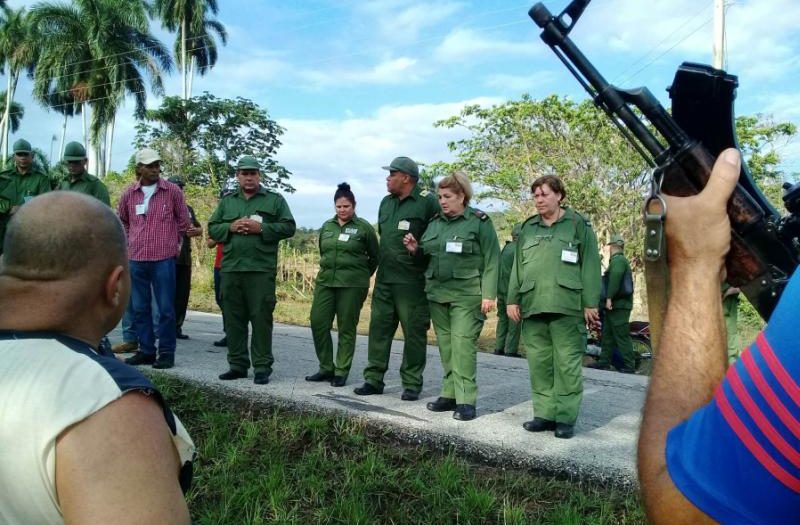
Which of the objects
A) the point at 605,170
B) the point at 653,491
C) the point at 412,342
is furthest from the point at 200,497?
the point at 605,170

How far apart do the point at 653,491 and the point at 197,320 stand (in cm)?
1035

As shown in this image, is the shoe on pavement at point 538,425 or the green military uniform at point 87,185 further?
the green military uniform at point 87,185

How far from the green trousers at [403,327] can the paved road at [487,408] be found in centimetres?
22

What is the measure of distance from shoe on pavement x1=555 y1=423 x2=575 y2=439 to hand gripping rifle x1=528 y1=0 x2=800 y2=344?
306 cm

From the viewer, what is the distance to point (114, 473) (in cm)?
115

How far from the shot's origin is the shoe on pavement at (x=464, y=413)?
4891 millimetres

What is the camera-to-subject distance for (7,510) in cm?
123

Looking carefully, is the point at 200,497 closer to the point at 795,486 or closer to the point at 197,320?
the point at 795,486

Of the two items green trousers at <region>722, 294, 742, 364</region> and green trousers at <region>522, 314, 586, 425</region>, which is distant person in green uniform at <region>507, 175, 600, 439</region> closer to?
green trousers at <region>522, 314, 586, 425</region>

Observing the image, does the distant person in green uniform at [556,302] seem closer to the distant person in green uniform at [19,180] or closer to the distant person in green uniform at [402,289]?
the distant person in green uniform at [402,289]

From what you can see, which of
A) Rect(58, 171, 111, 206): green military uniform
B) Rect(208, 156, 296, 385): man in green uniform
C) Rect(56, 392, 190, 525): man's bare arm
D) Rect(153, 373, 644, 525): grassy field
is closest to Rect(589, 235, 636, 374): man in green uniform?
Rect(208, 156, 296, 385): man in green uniform

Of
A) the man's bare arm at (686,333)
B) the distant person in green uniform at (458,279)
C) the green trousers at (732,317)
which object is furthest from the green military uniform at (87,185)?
the man's bare arm at (686,333)

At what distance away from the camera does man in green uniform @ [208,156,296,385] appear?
5859 millimetres

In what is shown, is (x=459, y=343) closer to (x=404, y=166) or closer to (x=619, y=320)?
(x=404, y=166)
